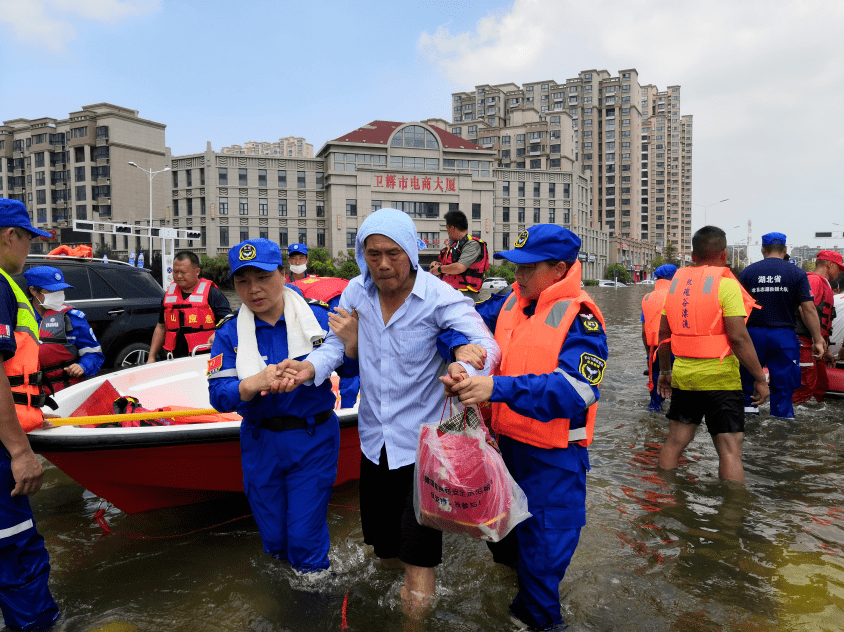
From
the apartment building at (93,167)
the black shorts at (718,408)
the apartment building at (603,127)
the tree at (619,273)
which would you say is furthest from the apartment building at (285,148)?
the black shorts at (718,408)

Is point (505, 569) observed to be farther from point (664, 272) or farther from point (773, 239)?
point (664, 272)

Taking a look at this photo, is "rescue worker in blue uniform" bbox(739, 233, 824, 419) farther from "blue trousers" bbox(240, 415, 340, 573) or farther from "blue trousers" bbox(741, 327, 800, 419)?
"blue trousers" bbox(240, 415, 340, 573)

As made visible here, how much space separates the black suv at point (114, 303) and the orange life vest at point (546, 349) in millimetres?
6992

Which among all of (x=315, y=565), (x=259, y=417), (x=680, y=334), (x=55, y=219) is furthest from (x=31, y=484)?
(x=55, y=219)

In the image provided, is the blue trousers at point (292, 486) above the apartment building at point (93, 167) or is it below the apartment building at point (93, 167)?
below

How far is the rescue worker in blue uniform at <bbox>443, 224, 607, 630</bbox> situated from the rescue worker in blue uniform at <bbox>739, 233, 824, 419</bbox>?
418 centimetres

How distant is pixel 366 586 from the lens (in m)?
3.33

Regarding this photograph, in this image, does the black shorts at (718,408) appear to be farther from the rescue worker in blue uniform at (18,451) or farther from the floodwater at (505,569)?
the rescue worker in blue uniform at (18,451)

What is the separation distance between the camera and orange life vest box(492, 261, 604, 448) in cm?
238

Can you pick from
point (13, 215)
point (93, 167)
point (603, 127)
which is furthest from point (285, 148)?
point (13, 215)

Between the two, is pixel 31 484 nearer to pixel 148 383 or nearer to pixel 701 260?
pixel 148 383

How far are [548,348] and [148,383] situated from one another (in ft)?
15.0

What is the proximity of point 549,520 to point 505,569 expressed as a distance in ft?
4.00

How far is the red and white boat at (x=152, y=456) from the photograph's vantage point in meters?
3.60
